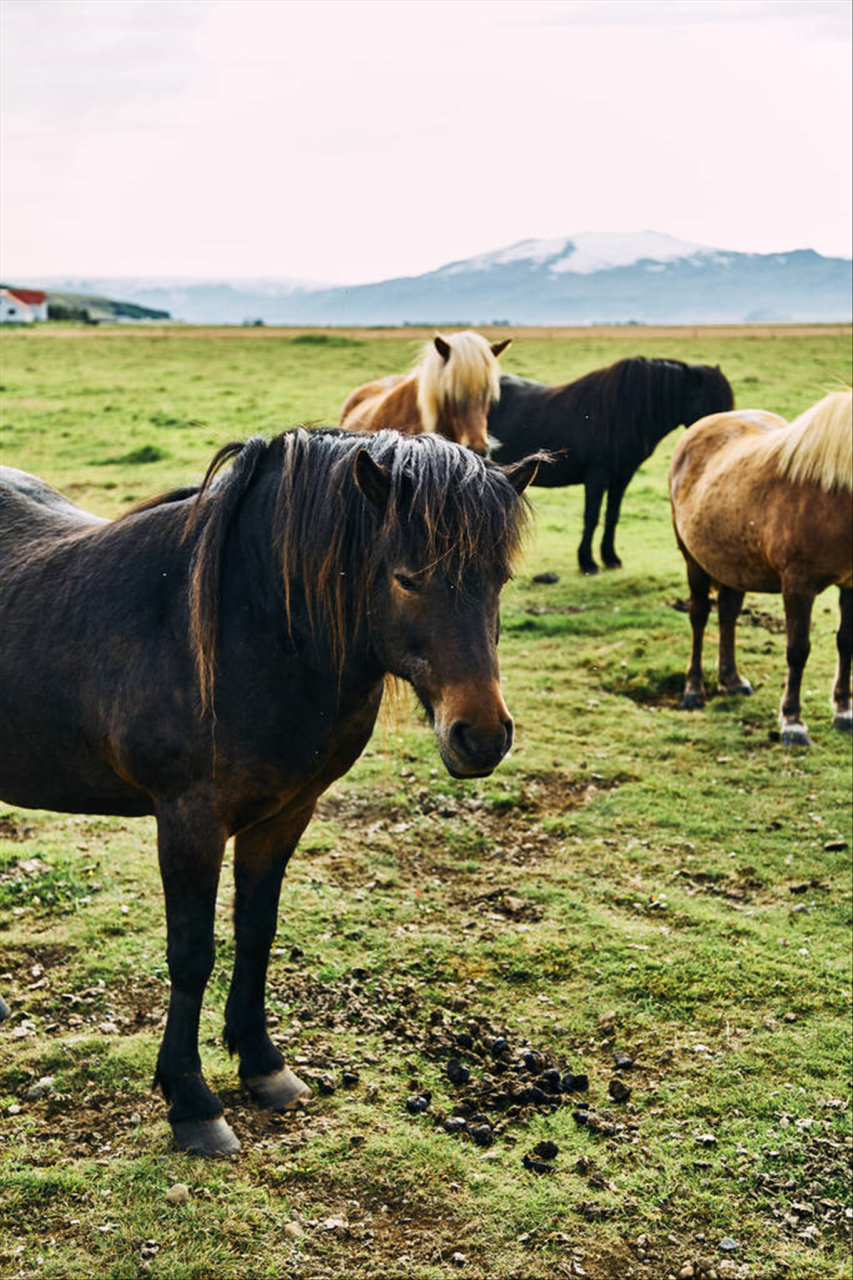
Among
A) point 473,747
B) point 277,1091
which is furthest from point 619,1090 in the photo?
point 473,747

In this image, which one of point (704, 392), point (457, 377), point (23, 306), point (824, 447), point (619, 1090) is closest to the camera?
point (619, 1090)

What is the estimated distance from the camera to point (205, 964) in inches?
141

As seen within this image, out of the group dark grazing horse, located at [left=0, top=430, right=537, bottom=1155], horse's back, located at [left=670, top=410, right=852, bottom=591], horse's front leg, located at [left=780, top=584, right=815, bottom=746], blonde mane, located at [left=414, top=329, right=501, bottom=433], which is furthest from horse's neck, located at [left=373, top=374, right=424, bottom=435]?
dark grazing horse, located at [left=0, top=430, right=537, bottom=1155]

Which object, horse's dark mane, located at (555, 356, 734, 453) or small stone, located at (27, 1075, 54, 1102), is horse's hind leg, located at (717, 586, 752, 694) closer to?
horse's dark mane, located at (555, 356, 734, 453)

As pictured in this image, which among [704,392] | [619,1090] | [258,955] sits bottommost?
[619,1090]

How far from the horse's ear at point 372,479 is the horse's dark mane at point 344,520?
0.03 metres

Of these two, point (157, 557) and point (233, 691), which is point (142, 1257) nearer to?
point (233, 691)

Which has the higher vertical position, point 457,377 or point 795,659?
point 457,377

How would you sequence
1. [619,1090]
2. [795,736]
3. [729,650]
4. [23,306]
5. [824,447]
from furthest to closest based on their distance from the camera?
[23,306] < [729,650] < [795,736] < [824,447] < [619,1090]

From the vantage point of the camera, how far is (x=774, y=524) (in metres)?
7.60

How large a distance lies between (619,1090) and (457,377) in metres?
6.17

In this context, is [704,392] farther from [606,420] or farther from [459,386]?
[459,386]

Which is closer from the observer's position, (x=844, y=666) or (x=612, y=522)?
(x=844, y=666)

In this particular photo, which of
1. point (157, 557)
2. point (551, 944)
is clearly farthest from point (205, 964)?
point (551, 944)
